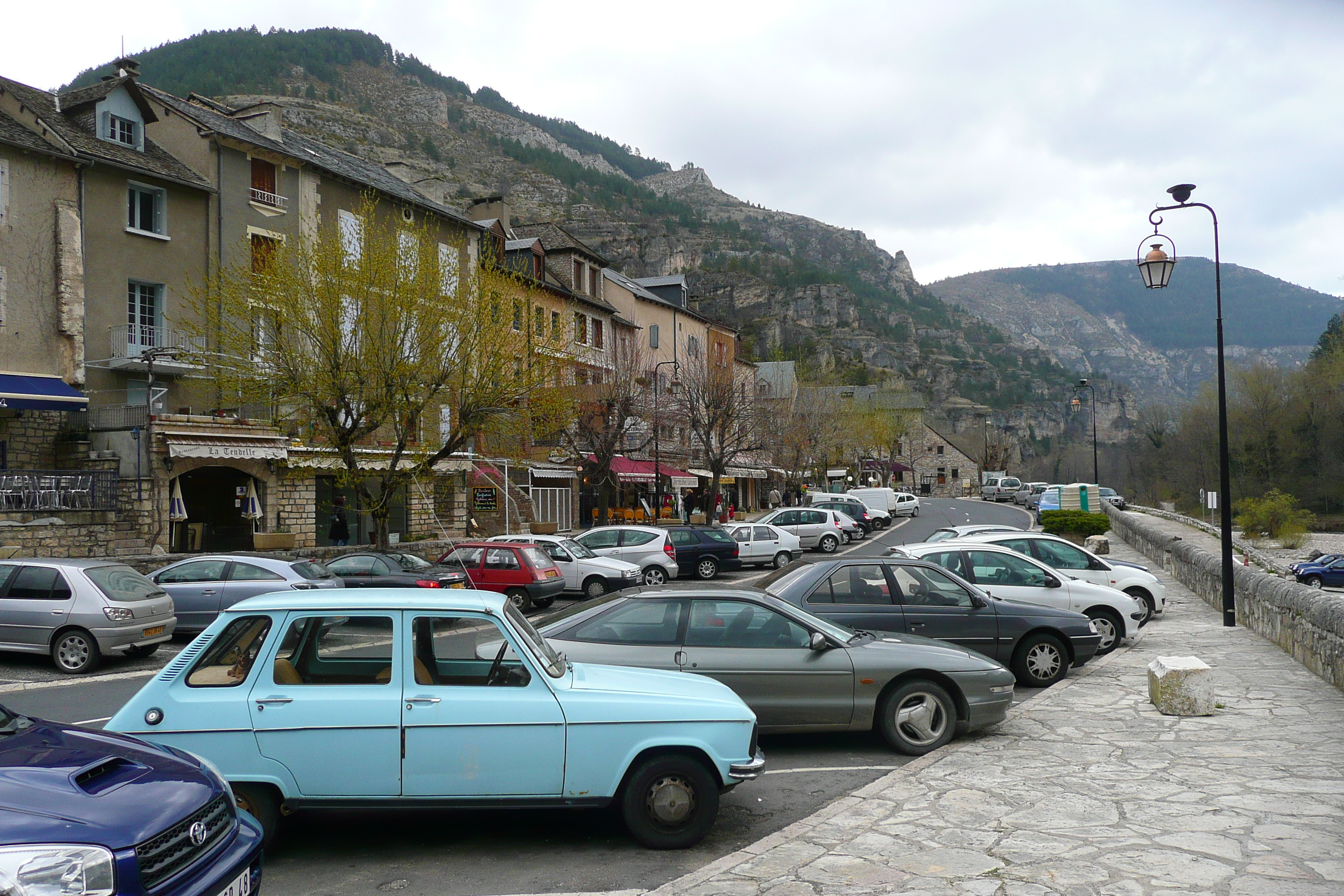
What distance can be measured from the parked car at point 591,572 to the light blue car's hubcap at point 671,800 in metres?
15.1

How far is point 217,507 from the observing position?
2808 cm

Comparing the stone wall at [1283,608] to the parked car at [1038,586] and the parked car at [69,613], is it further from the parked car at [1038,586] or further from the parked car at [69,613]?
the parked car at [69,613]

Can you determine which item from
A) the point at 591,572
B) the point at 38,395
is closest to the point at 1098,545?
the point at 591,572

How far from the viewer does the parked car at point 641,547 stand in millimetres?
23594

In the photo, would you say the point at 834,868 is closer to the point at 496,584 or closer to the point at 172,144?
the point at 496,584

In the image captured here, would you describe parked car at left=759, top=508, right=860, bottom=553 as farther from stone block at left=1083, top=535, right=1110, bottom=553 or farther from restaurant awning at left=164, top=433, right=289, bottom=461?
restaurant awning at left=164, top=433, right=289, bottom=461

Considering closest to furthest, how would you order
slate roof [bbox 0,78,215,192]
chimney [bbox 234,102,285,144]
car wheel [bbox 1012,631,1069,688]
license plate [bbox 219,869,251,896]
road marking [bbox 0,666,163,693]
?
license plate [bbox 219,869,251,896] → car wheel [bbox 1012,631,1069,688] → road marking [bbox 0,666,163,693] → slate roof [bbox 0,78,215,192] → chimney [bbox 234,102,285,144]

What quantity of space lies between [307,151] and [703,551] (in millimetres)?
21021

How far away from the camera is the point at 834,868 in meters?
5.02

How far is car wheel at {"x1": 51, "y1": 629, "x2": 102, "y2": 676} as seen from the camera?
12.7 meters

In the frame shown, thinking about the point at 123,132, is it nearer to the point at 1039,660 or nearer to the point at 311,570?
the point at 311,570

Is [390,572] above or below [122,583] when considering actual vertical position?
below

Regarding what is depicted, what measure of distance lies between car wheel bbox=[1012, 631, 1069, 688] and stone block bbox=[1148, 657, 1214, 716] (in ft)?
5.20

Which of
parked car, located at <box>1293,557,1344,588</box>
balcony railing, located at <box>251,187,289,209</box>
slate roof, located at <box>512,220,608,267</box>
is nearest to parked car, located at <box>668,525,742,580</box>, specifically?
balcony railing, located at <box>251,187,289,209</box>
